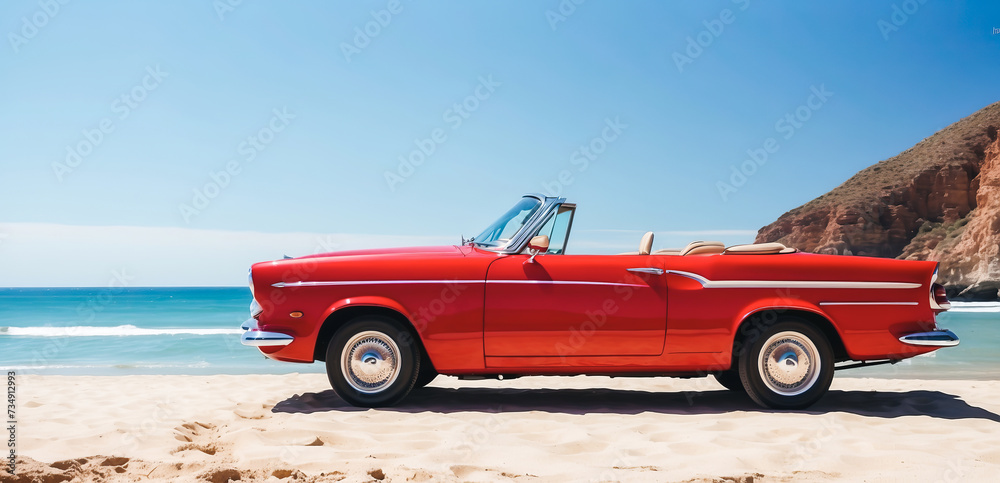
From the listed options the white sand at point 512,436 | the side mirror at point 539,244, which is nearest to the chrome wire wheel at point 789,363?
the white sand at point 512,436

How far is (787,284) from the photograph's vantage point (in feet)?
17.4

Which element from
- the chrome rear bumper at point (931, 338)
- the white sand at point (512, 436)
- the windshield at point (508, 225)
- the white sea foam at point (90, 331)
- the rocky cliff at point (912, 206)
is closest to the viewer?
the white sand at point (512, 436)

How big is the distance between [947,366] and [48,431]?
1189cm

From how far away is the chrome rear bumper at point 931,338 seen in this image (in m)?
5.18

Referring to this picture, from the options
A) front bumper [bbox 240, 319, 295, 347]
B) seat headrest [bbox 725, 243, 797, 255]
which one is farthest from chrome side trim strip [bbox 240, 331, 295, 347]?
seat headrest [bbox 725, 243, 797, 255]

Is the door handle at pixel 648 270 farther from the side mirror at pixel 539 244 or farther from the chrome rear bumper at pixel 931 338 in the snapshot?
the chrome rear bumper at pixel 931 338

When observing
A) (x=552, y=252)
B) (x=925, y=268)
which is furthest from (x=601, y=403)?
(x=925, y=268)

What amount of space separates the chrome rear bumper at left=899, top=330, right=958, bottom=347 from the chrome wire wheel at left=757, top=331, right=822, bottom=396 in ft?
2.36

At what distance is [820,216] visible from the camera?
66875 mm

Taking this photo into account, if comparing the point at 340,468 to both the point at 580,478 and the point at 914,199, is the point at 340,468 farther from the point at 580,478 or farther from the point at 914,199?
the point at 914,199

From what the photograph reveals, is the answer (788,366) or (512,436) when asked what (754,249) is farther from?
(512,436)

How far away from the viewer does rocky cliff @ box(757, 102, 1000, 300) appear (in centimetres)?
6059

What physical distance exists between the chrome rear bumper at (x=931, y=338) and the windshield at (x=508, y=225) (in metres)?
3.13

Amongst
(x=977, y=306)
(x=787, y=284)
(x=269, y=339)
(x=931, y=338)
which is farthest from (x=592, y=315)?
(x=977, y=306)
